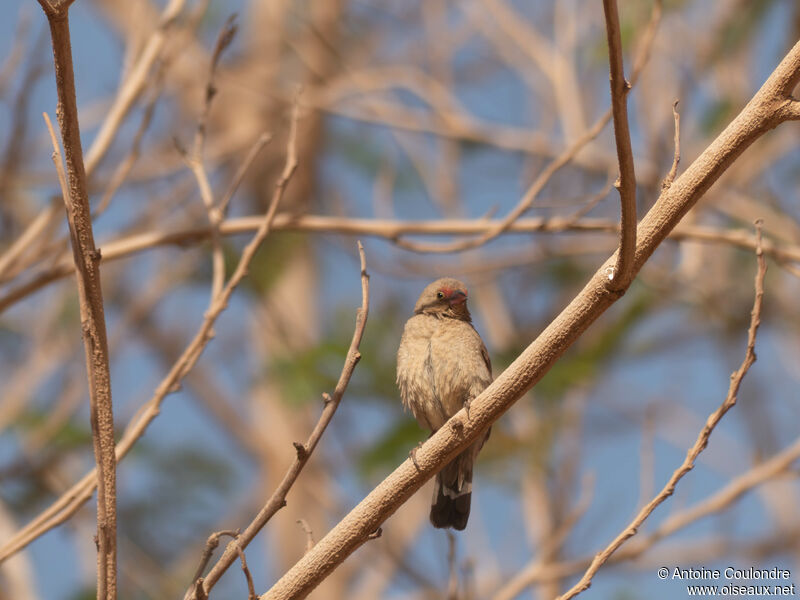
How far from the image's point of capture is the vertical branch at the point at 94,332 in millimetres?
2053

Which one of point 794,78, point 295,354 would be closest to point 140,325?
point 295,354

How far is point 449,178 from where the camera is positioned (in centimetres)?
898

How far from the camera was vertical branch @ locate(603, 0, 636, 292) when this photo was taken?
1.87 meters

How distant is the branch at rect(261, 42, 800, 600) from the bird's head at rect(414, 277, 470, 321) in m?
2.33

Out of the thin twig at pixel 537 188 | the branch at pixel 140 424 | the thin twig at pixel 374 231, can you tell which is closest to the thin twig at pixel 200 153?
the thin twig at pixel 374 231

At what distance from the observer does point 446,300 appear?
15.4ft

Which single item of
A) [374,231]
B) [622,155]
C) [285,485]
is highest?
[374,231]

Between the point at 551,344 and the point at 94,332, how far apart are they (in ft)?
3.57

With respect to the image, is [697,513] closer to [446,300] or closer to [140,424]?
[446,300]

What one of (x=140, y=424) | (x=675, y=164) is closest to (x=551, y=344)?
(x=675, y=164)

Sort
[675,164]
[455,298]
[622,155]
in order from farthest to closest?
[455,298] < [675,164] < [622,155]

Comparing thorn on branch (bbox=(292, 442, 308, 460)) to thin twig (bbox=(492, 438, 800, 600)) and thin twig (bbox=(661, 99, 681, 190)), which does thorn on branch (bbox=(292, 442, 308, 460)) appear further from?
thin twig (bbox=(492, 438, 800, 600))

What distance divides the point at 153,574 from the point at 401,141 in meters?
4.64

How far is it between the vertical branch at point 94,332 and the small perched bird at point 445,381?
2.10m
